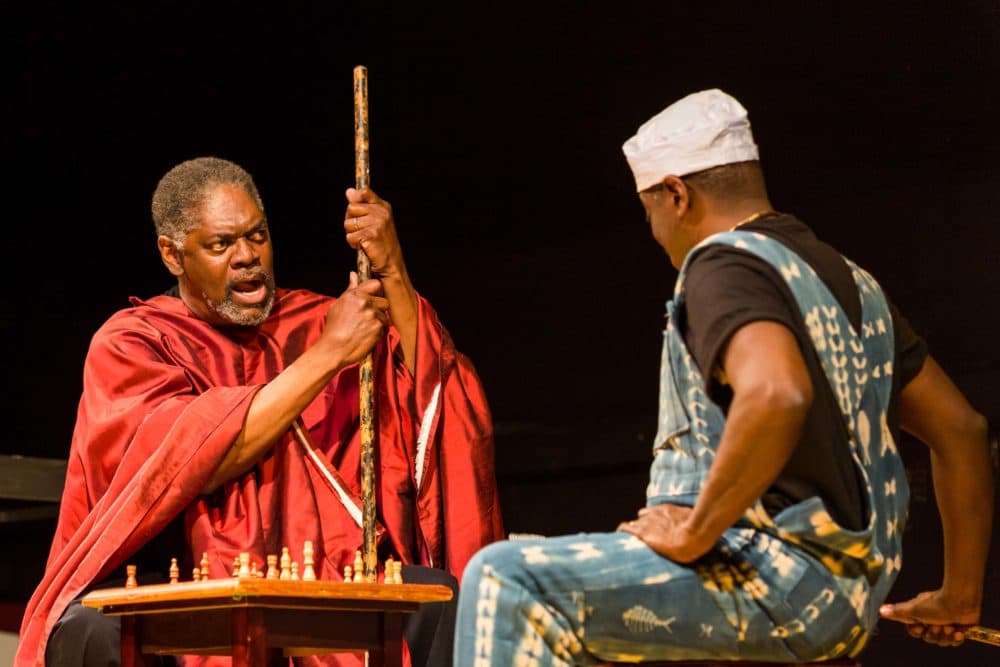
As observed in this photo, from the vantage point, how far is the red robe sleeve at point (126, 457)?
2.97 m

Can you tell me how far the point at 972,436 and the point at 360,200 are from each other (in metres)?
1.41

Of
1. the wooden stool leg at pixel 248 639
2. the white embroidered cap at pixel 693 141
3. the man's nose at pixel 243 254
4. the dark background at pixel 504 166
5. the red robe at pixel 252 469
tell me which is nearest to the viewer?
the white embroidered cap at pixel 693 141

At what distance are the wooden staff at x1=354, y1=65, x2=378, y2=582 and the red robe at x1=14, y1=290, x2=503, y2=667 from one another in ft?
0.58

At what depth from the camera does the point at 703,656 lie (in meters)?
1.94

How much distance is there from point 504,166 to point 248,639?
2.66 metres

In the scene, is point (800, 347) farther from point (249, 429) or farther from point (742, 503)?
point (249, 429)

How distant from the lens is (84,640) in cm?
291

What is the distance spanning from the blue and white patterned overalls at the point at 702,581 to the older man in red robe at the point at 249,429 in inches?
47.4

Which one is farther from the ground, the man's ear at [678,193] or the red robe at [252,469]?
A: the man's ear at [678,193]

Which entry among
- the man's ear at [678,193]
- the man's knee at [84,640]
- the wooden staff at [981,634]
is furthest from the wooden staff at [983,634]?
the man's knee at [84,640]

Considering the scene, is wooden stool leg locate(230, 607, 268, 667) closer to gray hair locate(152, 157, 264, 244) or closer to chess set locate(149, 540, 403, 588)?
chess set locate(149, 540, 403, 588)

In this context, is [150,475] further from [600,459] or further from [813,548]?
[600,459]

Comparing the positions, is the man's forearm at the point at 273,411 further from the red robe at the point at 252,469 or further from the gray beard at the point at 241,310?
the gray beard at the point at 241,310

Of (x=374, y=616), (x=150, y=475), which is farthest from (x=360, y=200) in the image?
(x=374, y=616)
